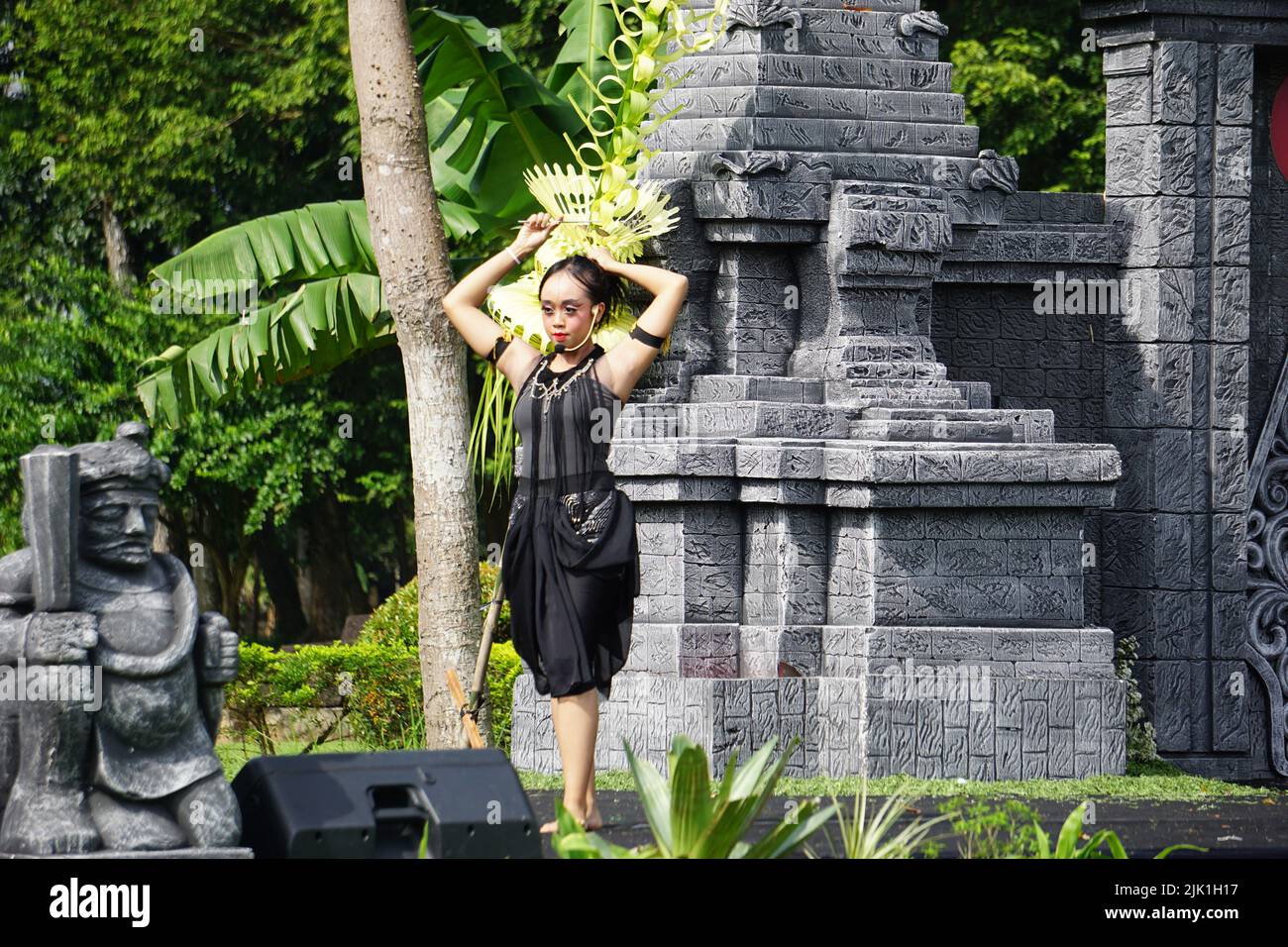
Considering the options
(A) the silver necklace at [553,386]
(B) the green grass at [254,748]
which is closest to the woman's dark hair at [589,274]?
(A) the silver necklace at [553,386]

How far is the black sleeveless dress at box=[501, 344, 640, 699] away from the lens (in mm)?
7355

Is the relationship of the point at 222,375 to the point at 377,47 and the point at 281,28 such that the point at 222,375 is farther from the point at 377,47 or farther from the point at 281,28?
the point at 281,28

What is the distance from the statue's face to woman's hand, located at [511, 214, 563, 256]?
1.98 meters

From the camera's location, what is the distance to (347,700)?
40.6ft

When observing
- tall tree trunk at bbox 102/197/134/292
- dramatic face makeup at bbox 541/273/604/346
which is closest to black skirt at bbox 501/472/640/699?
dramatic face makeup at bbox 541/273/604/346

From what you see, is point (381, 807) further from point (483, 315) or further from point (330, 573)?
point (330, 573)

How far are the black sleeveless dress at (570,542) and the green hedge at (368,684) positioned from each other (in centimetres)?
400

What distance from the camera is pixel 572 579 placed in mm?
7379

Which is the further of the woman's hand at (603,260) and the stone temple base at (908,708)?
the stone temple base at (908,708)

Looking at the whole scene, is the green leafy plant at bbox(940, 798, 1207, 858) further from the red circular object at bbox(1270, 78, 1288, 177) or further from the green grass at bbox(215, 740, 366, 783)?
the red circular object at bbox(1270, 78, 1288, 177)

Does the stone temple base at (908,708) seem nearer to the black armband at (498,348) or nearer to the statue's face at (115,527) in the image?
the black armband at (498,348)

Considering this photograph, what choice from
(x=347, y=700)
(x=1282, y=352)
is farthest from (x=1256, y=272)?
(x=347, y=700)

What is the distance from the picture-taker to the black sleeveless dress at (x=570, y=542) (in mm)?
7355
